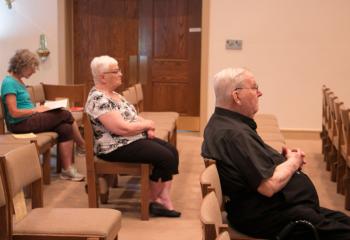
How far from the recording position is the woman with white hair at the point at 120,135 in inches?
161

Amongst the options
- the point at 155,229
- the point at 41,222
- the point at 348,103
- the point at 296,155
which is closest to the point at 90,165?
the point at 155,229

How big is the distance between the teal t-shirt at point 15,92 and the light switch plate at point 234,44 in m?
3.04

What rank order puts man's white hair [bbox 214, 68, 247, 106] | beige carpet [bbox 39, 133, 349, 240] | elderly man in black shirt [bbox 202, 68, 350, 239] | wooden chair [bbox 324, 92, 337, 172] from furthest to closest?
wooden chair [bbox 324, 92, 337, 172]
beige carpet [bbox 39, 133, 349, 240]
man's white hair [bbox 214, 68, 247, 106]
elderly man in black shirt [bbox 202, 68, 350, 239]

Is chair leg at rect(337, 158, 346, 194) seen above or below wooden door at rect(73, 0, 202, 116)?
below

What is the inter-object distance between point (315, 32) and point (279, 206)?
508 cm

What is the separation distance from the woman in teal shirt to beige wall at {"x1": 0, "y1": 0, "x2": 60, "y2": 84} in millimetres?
2580

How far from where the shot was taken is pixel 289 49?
293 inches

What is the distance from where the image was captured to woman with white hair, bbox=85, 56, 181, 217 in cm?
408

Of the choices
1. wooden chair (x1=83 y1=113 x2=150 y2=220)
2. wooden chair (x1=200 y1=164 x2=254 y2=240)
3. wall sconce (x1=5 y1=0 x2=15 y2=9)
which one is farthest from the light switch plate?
wooden chair (x1=200 y1=164 x2=254 y2=240)

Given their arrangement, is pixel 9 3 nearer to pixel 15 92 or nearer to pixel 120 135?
pixel 15 92

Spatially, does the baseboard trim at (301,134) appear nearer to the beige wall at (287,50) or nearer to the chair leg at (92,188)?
the beige wall at (287,50)

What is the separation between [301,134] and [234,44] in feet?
4.65

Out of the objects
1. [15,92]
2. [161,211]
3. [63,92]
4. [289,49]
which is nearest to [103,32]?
[63,92]

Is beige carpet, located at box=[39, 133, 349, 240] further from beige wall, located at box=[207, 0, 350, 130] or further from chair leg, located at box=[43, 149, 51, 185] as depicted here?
beige wall, located at box=[207, 0, 350, 130]
